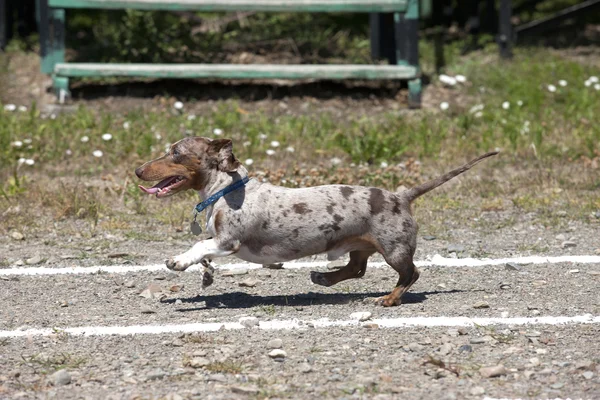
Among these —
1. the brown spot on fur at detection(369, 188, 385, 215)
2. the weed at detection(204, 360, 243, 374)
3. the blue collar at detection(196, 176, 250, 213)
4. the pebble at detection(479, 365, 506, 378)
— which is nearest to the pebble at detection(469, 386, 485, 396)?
the pebble at detection(479, 365, 506, 378)

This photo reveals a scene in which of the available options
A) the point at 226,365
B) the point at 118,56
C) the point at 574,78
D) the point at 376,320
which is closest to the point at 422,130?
the point at 574,78

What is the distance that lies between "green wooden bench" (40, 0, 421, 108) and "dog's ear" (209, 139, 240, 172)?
15.2 ft

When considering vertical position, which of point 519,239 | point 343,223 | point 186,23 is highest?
point 186,23

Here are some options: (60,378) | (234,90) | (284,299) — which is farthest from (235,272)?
(234,90)

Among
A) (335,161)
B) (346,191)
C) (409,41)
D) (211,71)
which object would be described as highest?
(409,41)

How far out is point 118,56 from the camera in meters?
11.3

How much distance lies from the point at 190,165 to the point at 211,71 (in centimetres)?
472

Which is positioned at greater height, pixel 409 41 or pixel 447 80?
pixel 409 41

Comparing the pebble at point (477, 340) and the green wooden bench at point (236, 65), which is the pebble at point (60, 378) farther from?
the green wooden bench at point (236, 65)

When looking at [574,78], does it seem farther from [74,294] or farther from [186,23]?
[74,294]

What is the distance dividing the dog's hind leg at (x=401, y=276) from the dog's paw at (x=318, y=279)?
15.0 inches

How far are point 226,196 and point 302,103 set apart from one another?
5.30 m

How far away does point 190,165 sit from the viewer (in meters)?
5.55

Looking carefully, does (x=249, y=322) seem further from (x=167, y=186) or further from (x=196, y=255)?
(x=167, y=186)
